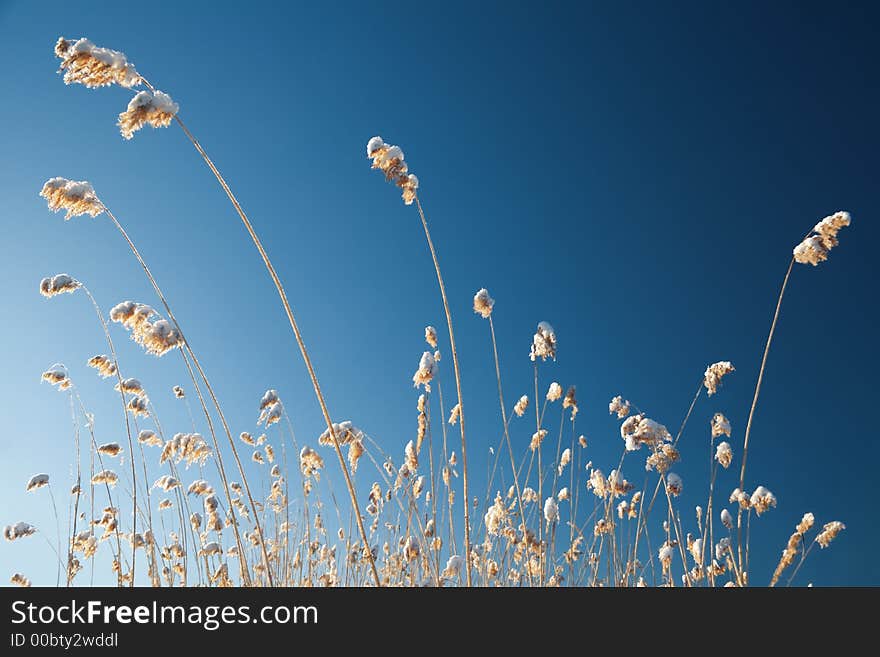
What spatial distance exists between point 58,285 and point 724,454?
3.27 meters

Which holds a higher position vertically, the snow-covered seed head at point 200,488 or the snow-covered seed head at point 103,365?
the snow-covered seed head at point 103,365

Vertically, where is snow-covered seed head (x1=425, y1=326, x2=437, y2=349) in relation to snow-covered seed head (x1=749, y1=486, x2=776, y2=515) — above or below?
above

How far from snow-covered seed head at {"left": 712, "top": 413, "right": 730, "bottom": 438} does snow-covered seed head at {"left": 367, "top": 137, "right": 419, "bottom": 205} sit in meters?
2.24

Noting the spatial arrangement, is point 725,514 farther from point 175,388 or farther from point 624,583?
point 175,388

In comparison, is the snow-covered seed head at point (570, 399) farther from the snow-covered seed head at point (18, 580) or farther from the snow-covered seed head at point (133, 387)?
the snow-covered seed head at point (18, 580)

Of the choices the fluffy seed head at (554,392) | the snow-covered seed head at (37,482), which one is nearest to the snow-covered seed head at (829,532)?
the fluffy seed head at (554,392)

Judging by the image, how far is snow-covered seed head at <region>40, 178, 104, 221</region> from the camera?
1909 mm

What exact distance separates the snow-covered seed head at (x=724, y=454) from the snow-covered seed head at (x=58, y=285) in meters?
3.17

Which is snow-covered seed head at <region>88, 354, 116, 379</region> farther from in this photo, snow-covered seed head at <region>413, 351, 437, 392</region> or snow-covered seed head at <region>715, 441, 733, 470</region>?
snow-covered seed head at <region>715, 441, 733, 470</region>

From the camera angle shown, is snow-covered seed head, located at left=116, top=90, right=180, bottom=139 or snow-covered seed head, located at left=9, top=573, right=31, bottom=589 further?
snow-covered seed head, located at left=9, top=573, right=31, bottom=589

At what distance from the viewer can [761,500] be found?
3055 mm

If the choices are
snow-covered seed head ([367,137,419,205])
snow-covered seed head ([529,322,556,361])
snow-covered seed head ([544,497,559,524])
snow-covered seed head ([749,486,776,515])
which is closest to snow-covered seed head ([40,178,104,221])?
snow-covered seed head ([367,137,419,205])

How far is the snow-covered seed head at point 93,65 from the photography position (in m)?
1.58

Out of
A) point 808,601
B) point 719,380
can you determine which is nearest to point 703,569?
point 719,380
